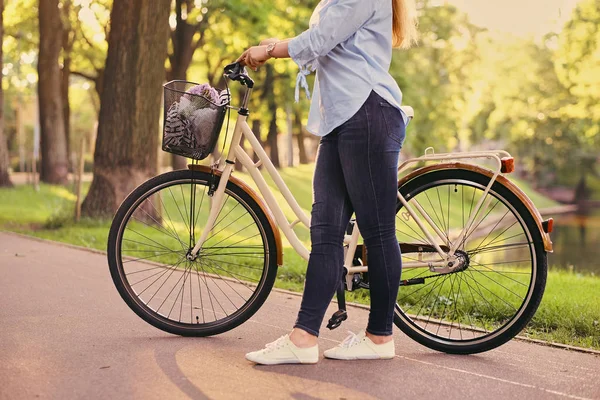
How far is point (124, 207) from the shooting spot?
445cm

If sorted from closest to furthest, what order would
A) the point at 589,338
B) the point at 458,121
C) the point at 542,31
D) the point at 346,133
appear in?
the point at 346,133, the point at 589,338, the point at 542,31, the point at 458,121

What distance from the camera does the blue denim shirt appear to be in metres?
3.86

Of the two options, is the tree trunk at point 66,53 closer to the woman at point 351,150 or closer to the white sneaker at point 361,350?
the woman at point 351,150

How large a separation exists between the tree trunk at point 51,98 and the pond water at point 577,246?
1389cm

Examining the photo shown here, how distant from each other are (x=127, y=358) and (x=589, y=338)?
8.30ft

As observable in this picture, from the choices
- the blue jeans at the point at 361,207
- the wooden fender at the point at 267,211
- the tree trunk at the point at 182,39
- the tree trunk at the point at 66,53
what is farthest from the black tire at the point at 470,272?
the tree trunk at the point at 66,53

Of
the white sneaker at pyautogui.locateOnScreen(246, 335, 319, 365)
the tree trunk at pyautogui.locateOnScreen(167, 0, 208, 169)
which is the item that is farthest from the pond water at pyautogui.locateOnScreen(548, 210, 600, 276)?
the tree trunk at pyautogui.locateOnScreen(167, 0, 208, 169)

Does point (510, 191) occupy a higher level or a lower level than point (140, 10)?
lower

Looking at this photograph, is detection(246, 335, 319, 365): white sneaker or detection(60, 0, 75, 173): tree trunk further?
detection(60, 0, 75, 173): tree trunk

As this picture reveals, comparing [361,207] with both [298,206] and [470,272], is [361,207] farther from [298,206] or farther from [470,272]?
[470,272]

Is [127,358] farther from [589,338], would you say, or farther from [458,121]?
[458,121]

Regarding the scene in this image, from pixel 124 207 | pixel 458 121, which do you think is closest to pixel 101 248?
pixel 124 207

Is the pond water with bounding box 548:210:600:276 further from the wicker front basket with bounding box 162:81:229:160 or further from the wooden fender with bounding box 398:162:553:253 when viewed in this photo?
the wicker front basket with bounding box 162:81:229:160

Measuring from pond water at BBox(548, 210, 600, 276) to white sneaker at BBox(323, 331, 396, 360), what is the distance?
724 cm
